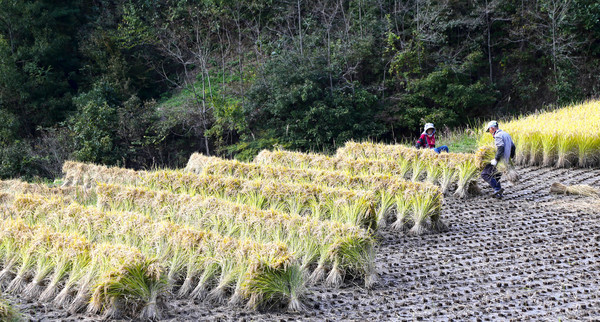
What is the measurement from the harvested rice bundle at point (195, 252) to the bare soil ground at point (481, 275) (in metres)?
0.22

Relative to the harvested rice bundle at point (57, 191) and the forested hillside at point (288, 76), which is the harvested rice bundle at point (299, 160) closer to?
the harvested rice bundle at point (57, 191)

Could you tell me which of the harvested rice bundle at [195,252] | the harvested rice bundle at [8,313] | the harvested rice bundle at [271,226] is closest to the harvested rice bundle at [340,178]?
the harvested rice bundle at [271,226]

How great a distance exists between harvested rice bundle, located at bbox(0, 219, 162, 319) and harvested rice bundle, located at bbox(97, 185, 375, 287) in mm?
1520

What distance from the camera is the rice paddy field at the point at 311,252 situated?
459 cm

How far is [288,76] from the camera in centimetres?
1744

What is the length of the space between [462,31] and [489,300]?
A: 643 inches

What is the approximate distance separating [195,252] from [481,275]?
8.89 feet

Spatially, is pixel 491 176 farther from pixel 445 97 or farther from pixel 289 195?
pixel 445 97

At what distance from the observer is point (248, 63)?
21.0 m

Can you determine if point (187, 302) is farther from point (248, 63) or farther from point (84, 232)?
point (248, 63)

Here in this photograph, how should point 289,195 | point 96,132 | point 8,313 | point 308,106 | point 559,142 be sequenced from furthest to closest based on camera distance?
point 96,132 → point 308,106 → point 559,142 → point 289,195 → point 8,313

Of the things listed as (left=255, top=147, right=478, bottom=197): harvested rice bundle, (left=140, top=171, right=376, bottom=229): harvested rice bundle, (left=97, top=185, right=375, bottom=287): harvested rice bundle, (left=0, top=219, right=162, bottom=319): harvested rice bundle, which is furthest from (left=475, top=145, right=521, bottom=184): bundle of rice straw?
(left=0, top=219, right=162, bottom=319): harvested rice bundle

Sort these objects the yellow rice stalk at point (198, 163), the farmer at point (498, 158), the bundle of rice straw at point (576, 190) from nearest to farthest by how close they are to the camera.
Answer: the bundle of rice straw at point (576, 190) → the farmer at point (498, 158) → the yellow rice stalk at point (198, 163)

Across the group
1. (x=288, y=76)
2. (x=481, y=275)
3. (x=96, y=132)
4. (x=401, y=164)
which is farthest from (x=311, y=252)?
(x=96, y=132)
